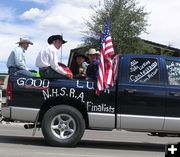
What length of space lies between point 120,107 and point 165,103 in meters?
0.86

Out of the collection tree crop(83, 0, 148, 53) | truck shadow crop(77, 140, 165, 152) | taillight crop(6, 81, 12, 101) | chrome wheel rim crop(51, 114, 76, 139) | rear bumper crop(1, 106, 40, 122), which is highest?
tree crop(83, 0, 148, 53)

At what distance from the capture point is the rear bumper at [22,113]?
27.6 ft

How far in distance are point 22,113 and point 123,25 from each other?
2505 centimetres

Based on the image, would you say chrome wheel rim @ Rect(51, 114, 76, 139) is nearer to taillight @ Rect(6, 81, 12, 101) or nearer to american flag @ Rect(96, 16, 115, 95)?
american flag @ Rect(96, 16, 115, 95)

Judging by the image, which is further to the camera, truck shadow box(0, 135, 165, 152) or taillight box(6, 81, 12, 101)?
truck shadow box(0, 135, 165, 152)

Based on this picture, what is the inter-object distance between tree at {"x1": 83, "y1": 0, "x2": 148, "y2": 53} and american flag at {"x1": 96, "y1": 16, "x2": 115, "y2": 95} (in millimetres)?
22824

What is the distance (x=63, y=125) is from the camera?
8461 mm

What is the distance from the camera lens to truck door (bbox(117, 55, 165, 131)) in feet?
27.3

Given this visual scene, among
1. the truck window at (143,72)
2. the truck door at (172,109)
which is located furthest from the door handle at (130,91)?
the truck door at (172,109)

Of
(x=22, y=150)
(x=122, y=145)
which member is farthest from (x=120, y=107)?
(x=22, y=150)

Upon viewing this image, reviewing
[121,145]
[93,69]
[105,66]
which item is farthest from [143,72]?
[121,145]

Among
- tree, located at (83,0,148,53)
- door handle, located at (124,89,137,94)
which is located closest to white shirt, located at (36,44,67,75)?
door handle, located at (124,89,137,94)

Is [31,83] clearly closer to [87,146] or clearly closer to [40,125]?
[40,125]

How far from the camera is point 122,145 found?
9469 millimetres
